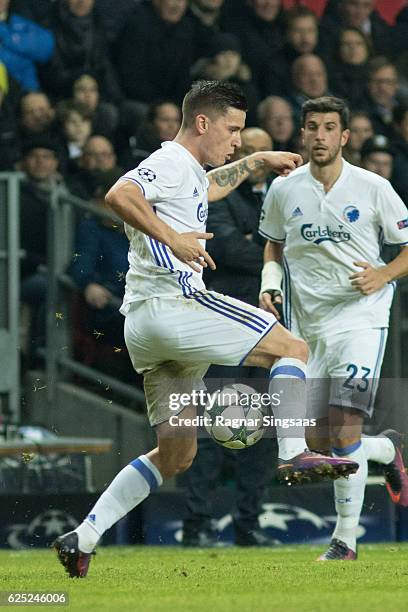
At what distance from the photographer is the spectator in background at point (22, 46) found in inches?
410

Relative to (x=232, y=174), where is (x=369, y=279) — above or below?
below

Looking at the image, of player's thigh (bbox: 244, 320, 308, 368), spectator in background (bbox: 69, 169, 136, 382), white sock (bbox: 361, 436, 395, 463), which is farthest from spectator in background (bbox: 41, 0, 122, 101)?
player's thigh (bbox: 244, 320, 308, 368)

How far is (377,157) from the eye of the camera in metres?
10.1

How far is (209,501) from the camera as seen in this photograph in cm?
844

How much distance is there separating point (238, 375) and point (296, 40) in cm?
367

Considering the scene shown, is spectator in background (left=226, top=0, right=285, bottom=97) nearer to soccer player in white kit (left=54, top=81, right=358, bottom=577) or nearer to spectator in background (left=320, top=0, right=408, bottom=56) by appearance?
spectator in background (left=320, top=0, right=408, bottom=56)

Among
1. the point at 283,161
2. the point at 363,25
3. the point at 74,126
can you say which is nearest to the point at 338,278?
the point at 283,161

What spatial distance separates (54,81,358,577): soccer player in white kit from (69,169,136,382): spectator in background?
9.15ft

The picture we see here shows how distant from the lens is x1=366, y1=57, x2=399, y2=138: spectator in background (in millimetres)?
11461

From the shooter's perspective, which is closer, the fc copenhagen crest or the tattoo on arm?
the fc copenhagen crest

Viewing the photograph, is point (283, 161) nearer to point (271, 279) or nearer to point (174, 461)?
point (271, 279)

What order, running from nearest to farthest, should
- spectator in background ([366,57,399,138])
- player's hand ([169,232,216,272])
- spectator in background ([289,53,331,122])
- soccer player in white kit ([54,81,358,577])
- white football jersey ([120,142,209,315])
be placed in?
player's hand ([169,232,216,272]) → soccer player in white kit ([54,81,358,577]) → white football jersey ([120,142,209,315]) → spectator in background ([289,53,331,122]) → spectator in background ([366,57,399,138])

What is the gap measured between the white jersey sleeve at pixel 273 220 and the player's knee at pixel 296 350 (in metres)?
1.92

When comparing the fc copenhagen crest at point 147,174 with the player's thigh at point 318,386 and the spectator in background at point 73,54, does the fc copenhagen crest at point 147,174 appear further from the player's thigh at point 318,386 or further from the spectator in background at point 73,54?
A: the spectator in background at point 73,54
